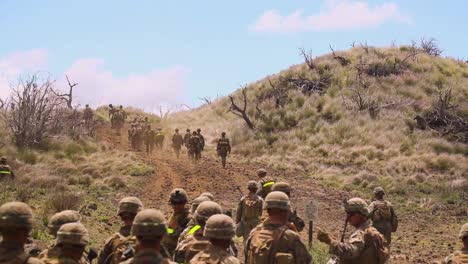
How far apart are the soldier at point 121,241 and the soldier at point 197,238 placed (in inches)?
22.7

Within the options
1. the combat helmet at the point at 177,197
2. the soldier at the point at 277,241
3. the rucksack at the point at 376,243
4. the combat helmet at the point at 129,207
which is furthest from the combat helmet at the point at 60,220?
the rucksack at the point at 376,243

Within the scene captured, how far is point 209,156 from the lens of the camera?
29422 millimetres

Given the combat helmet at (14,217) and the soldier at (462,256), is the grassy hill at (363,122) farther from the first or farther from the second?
the combat helmet at (14,217)

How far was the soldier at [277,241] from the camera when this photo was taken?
5.44 metres

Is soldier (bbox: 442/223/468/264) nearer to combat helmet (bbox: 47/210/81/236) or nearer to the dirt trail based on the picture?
combat helmet (bbox: 47/210/81/236)

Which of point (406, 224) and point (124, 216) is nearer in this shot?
point (124, 216)

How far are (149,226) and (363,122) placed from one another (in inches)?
1151

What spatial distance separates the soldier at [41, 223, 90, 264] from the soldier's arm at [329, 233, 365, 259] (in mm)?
2501

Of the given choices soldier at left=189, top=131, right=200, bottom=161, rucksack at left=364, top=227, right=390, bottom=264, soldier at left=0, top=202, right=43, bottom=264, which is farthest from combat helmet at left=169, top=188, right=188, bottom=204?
soldier at left=189, top=131, right=200, bottom=161

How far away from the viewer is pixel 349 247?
575cm

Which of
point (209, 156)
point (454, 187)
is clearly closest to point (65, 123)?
point (209, 156)

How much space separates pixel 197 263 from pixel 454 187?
20.0 metres

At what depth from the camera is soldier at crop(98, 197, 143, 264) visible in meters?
5.35

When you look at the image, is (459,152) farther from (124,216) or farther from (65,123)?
(124,216)
